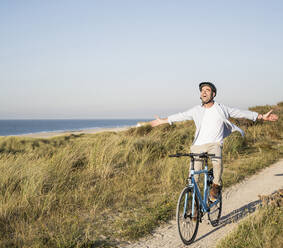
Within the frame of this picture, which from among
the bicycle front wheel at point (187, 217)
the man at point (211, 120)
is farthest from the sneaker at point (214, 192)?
the bicycle front wheel at point (187, 217)

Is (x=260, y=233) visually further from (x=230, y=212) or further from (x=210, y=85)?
(x=210, y=85)

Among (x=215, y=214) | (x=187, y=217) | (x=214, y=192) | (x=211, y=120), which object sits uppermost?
(x=211, y=120)

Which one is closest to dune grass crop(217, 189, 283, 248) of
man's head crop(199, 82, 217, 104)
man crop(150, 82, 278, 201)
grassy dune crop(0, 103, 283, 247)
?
man crop(150, 82, 278, 201)

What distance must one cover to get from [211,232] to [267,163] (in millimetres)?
6189

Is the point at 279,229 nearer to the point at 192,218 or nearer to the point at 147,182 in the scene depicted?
the point at 192,218

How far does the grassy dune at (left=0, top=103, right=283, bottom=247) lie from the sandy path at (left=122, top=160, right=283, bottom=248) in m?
0.25

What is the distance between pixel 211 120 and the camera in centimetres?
443

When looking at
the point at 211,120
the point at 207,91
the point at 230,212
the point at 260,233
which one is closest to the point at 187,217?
the point at 260,233

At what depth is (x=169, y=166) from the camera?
7965mm

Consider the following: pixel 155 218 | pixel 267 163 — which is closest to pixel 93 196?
pixel 155 218

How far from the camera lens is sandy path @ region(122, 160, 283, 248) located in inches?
165

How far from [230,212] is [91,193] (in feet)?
9.14

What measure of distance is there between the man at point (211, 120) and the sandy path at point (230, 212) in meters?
0.57

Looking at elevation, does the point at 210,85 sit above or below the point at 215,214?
above
